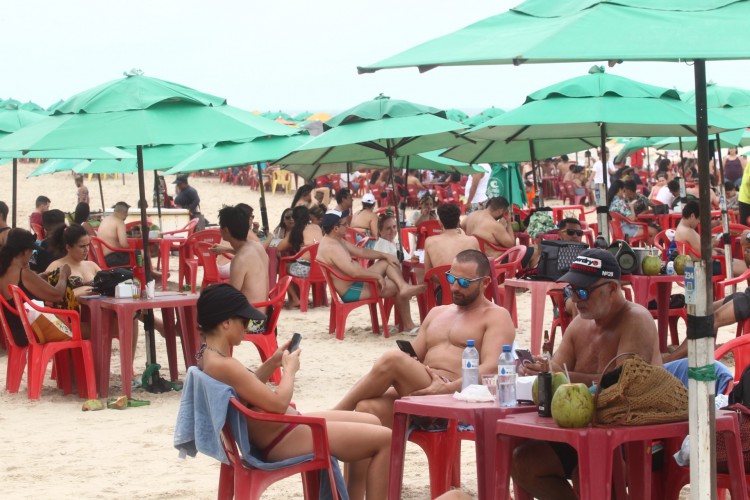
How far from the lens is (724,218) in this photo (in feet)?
35.6

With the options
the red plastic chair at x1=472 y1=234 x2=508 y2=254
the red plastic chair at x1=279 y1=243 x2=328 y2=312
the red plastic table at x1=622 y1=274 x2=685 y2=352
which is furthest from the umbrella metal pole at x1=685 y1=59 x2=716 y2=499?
the red plastic chair at x1=279 y1=243 x2=328 y2=312

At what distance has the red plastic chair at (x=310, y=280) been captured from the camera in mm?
12430

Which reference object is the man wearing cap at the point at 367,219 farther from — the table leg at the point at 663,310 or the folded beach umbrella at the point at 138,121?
the table leg at the point at 663,310

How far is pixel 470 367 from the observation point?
4.91 meters

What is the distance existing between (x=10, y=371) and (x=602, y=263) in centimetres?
535

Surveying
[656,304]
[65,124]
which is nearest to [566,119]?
[656,304]

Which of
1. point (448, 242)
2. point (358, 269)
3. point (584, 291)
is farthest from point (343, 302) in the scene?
point (584, 291)

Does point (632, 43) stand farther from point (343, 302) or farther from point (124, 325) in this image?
point (343, 302)

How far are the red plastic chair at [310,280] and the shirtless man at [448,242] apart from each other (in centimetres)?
265

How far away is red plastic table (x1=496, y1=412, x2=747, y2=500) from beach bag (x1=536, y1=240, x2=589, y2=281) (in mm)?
4171

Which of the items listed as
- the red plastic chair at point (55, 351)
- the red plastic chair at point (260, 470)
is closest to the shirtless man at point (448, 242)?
the red plastic chair at point (55, 351)

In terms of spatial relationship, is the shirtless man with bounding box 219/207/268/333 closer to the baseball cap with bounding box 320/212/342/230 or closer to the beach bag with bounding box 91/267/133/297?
the beach bag with bounding box 91/267/133/297

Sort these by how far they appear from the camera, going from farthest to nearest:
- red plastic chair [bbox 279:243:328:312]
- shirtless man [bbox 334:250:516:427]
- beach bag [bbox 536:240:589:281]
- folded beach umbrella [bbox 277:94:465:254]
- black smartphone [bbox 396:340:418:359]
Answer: red plastic chair [bbox 279:243:328:312] → folded beach umbrella [bbox 277:94:465:254] → beach bag [bbox 536:240:589:281] → black smartphone [bbox 396:340:418:359] → shirtless man [bbox 334:250:516:427]

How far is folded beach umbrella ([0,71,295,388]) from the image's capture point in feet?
25.4
